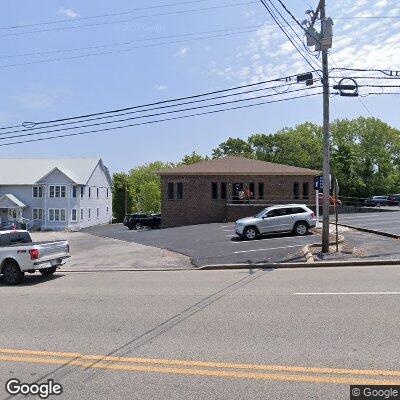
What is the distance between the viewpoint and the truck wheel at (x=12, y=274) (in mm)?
12877

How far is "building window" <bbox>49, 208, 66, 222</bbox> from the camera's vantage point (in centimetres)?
5122

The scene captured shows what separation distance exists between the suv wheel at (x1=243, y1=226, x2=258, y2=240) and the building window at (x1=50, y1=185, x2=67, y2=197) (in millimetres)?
35090

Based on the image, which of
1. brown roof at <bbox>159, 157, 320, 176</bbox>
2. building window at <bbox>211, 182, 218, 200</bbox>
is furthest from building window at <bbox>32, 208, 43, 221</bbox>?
building window at <bbox>211, 182, 218, 200</bbox>

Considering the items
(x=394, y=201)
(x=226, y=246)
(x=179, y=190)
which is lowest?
(x=226, y=246)

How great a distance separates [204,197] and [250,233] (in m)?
14.0

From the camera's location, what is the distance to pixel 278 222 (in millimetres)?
21688

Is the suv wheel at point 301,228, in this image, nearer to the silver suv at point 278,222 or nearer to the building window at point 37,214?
the silver suv at point 278,222

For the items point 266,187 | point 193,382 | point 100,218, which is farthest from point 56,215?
point 193,382

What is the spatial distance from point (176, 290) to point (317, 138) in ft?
232

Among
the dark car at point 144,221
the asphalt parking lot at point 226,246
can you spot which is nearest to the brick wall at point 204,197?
the dark car at point 144,221

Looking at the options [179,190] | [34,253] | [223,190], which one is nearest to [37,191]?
[179,190]

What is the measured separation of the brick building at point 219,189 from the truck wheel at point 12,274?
22699 millimetres

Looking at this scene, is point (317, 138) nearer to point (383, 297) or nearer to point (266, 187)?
point (266, 187)

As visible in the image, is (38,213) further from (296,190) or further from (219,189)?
(296,190)
